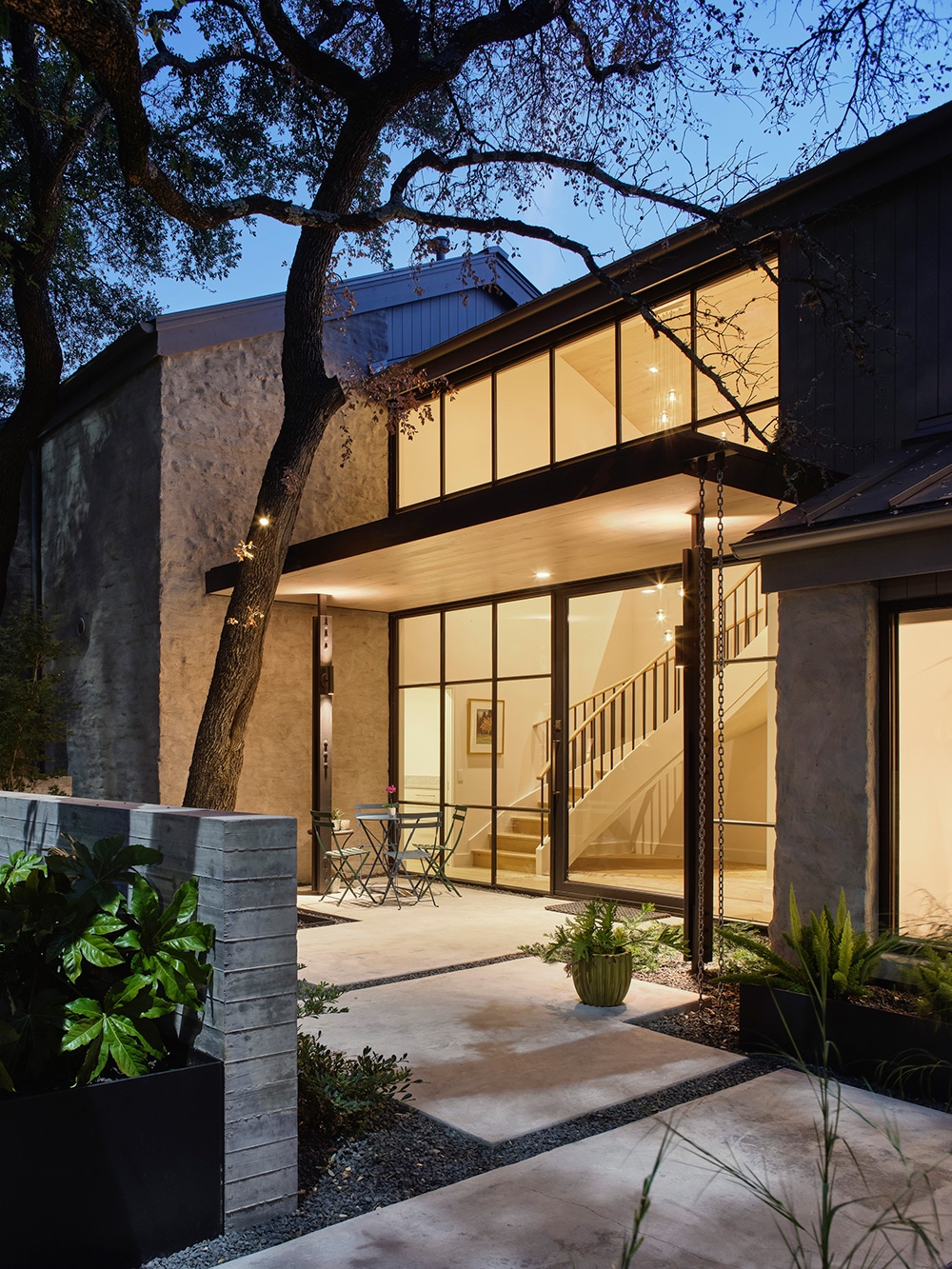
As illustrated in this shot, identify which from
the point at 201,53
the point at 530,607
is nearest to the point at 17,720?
the point at 530,607

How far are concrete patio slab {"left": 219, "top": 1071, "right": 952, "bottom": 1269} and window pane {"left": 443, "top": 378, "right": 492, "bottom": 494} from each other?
742cm

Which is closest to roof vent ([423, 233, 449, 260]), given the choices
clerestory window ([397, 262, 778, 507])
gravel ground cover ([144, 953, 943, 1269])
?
clerestory window ([397, 262, 778, 507])

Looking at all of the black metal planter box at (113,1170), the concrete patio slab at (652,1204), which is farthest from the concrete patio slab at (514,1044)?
the black metal planter box at (113,1170)

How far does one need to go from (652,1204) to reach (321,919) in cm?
588

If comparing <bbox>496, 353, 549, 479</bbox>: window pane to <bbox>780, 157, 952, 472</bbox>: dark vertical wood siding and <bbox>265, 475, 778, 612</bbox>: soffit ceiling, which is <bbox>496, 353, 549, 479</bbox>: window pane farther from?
<bbox>780, 157, 952, 472</bbox>: dark vertical wood siding

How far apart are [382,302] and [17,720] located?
6.28 metres

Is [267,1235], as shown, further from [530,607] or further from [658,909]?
[530,607]

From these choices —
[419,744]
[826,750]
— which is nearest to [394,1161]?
[826,750]

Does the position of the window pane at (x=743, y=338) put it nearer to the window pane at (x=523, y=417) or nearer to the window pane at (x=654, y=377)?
the window pane at (x=654, y=377)

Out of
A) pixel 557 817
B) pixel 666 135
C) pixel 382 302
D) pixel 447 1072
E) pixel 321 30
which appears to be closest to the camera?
pixel 447 1072

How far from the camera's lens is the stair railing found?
9086 millimetres

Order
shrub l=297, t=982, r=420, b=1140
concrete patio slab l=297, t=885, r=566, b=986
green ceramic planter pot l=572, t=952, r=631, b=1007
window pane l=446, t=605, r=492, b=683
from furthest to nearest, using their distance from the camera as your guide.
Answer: window pane l=446, t=605, r=492, b=683 < concrete patio slab l=297, t=885, r=566, b=986 < green ceramic planter pot l=572, t=952, r=631, b=1007 < shrub l=297, t=982, r=420, b=1140

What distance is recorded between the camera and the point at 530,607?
10.1 metres

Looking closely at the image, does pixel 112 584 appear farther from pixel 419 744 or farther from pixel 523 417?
pixel 523 417
